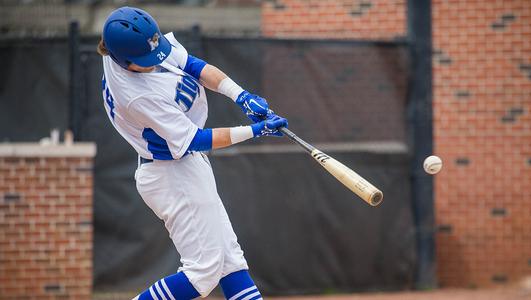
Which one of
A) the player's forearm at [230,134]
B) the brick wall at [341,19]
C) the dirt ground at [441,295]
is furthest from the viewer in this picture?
the brick wall at [341,19]

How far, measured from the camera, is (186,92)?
5188mm

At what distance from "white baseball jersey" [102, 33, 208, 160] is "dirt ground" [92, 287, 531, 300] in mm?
3007

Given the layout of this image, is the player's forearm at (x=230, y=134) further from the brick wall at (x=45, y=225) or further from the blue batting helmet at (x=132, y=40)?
the brick wall at (x=45, y=225)

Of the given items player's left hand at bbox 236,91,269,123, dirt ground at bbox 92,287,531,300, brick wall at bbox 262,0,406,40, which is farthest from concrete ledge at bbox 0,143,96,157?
player's left hand at bbox 236,91,269,123

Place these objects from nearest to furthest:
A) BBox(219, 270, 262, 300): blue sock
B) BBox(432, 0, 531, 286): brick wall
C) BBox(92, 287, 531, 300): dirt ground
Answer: BBox(219, 270, 262, 300): blue sock, BBox(92, 287, 531, 300): dirt ground, BBox(432, 0, 531, 286): brick wall

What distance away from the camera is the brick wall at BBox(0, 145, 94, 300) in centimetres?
745

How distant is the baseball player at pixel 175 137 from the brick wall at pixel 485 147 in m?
3.58

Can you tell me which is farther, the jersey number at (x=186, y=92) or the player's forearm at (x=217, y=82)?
the player's forearm at (x=217, y=82)

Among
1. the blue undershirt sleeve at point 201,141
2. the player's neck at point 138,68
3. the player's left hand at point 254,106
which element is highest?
the player's neck at point 138,68

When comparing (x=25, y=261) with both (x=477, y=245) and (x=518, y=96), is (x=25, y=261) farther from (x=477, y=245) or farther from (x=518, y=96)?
(x=518, y=96)

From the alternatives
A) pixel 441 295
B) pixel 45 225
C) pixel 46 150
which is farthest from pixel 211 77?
pixel 441 295

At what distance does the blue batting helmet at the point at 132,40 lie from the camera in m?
4.91

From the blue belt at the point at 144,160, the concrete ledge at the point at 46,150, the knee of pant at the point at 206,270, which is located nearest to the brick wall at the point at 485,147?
the concrete ledge at the point at 46,150

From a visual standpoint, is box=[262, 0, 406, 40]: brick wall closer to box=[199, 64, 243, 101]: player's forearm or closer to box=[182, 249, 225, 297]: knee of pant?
box=[199, 64, 243, 101]: player's forearm
